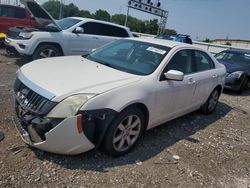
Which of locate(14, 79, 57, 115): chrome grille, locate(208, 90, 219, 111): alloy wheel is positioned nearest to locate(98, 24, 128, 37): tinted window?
locate(208, 90, 219, 111): alloy wheel

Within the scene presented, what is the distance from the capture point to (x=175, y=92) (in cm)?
424

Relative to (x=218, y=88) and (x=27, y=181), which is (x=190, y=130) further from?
(x=27, y=181)

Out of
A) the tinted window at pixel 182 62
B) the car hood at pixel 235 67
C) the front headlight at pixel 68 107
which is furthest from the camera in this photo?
the car hood at pixel 235 67

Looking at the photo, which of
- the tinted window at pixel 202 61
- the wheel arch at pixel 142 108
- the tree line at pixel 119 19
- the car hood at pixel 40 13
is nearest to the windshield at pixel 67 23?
the car hood at pixel 40 13

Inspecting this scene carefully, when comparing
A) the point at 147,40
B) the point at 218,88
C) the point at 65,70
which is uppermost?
the point at 147,40

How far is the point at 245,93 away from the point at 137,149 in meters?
6.81

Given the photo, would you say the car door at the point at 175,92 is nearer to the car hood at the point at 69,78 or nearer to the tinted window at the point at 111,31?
the car hood at the point at 69,78

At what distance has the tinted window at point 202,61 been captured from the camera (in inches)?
200

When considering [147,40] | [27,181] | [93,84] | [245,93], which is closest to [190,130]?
[147,40]

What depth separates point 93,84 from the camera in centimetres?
330

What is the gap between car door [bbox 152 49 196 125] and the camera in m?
3.97

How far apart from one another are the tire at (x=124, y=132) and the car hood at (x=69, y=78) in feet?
1.32

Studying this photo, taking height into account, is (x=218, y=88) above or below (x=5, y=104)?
above

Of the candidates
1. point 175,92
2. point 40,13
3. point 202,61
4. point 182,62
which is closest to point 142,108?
point 175,92
